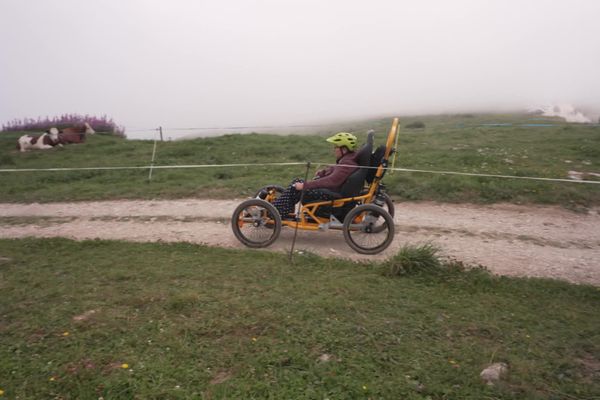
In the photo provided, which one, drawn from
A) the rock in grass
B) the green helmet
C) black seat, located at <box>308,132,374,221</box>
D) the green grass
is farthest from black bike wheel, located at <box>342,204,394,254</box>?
the rock in grass

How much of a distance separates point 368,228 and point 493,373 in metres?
2.94

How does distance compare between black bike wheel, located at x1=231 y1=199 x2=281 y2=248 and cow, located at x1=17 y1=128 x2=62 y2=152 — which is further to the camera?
cow, located at x1=17 y1=128 x2=62 y2=152

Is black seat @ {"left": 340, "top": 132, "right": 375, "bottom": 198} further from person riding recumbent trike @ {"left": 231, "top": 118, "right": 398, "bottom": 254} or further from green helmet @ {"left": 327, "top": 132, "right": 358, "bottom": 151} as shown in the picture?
green helmet @ {"left": 327, "top": 132, "right": 358, "bottom": 151}

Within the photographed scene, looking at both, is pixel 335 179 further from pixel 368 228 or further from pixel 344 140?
pixel 368 228

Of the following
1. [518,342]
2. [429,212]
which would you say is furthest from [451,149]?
[518,342]

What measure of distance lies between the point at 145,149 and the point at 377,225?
10257 mm

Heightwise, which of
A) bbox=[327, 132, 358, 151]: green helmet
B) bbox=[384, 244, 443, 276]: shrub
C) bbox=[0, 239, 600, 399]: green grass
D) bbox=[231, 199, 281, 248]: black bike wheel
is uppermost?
bbox=[327, 132, 358, 151]: green helmet

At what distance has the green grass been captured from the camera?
10.7 ft

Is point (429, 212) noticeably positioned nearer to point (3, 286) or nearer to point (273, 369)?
point (273, 369)

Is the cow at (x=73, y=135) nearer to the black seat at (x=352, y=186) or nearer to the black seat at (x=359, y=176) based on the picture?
the black seat at (x=352, y=186)

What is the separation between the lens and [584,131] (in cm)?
1395

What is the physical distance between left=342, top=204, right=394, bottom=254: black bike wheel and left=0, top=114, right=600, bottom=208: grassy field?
2.85m

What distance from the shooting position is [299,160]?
12055mm

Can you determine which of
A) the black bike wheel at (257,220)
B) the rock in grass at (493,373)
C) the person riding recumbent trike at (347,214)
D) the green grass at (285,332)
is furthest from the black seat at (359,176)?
the rock in grass at (493,373)
